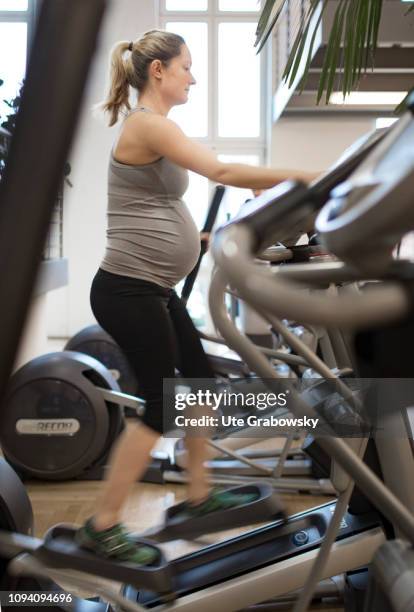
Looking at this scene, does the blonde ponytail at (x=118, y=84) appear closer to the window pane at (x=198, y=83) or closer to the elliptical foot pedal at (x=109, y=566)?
the elliptical foot pedal at (x=109, y=566)

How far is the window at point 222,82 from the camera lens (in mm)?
7430

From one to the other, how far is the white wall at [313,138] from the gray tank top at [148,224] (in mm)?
5554

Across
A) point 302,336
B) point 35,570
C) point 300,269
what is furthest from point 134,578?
point 302,336

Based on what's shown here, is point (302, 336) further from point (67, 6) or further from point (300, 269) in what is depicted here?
point (67, 6)

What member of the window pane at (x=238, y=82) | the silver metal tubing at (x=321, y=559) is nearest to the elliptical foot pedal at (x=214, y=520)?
the silver metal tubing at (x=321, y=559)

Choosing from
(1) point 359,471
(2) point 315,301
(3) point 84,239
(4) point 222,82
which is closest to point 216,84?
(4) point 222,82

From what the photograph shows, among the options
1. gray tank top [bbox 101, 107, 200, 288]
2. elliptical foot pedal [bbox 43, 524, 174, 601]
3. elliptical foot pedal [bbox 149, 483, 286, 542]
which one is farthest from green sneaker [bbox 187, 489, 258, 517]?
gray tank top [bbox 101, 107, 200, 288]

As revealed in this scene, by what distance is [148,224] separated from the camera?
182 cm

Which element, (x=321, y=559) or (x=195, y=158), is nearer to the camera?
(x=321, y=559)

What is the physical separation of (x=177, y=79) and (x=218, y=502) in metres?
1.13

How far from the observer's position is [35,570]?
155cm

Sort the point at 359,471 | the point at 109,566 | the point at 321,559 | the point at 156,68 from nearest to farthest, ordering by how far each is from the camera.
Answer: the point at 359,471
the point at 321,559
the point at 109,566
the point at 156,68

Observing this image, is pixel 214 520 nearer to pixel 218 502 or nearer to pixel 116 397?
pixel 218 502

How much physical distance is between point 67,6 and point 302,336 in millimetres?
2642
